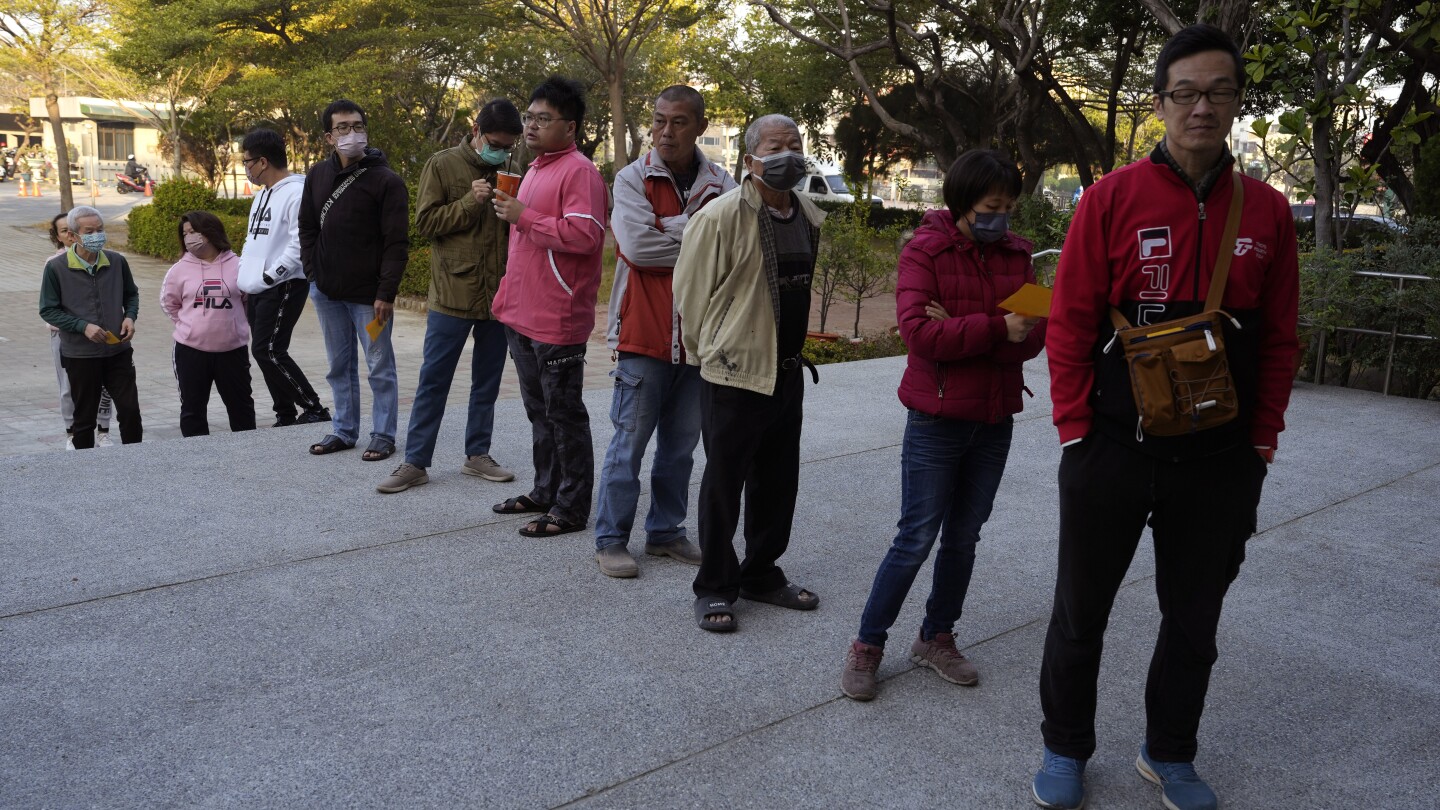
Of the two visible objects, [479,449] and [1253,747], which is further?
[479,449]

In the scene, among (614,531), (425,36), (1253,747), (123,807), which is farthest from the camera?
(425,36)

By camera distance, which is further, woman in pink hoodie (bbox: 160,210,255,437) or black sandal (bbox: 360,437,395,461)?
woman in pink hoodie (bbox: 160,210,255,437)

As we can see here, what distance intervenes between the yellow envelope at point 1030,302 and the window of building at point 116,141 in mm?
66343

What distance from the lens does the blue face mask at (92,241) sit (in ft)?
22.4

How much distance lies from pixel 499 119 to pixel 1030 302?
2965 mm

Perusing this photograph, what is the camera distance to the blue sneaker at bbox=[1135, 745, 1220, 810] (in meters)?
2.87

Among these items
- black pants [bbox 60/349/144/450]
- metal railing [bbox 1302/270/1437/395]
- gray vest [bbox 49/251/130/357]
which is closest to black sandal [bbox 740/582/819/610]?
black pants [bbox 60/349/144/450]

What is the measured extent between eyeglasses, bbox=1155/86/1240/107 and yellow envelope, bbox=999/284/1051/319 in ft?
2.05

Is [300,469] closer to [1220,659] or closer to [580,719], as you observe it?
[580,719]

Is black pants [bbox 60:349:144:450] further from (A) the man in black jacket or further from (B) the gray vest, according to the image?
(A) the man in black jacket

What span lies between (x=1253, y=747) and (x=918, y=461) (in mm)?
1215

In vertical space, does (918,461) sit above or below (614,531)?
above

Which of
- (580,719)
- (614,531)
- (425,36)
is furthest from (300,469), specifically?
(425,36)

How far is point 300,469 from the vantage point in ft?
19.0
